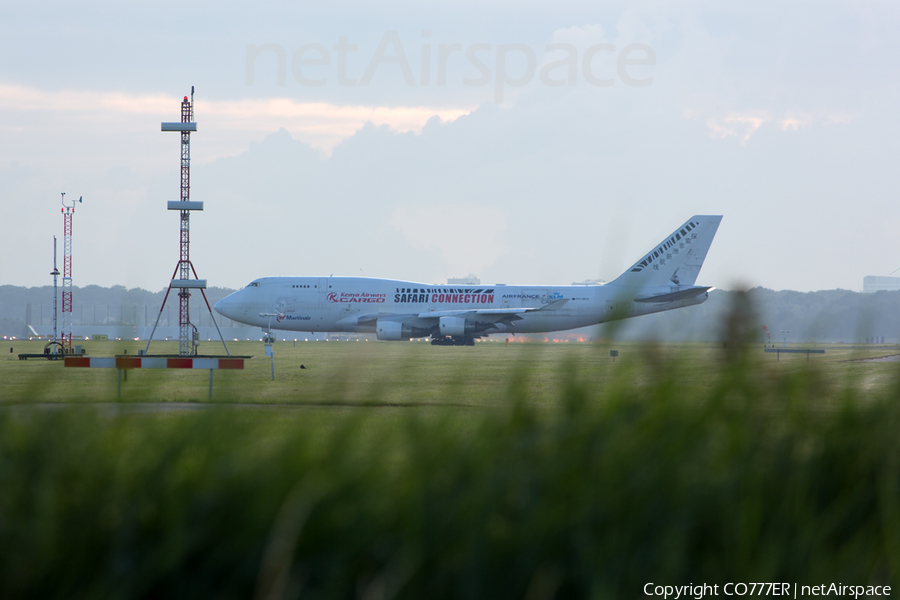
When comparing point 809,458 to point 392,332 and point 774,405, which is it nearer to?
point 774,405

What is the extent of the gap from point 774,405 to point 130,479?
2.64 m

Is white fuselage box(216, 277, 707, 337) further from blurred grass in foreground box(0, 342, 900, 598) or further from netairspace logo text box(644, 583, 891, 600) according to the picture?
netairspace logo text box(644, 583, 891, 600)

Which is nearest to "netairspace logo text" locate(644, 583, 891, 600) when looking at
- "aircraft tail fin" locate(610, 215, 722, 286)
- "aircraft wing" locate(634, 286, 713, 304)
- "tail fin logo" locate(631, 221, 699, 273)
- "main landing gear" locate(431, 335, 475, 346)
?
"main landing gear" locate(431, 335, 475, 346)

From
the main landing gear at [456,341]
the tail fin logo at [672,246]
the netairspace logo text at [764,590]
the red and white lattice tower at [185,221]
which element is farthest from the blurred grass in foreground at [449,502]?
the tail fin logo at [672,246]

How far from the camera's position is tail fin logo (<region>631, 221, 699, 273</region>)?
4553 centimetres

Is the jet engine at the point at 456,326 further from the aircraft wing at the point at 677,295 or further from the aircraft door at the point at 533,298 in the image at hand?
the aircraft wing at the point at 677,295

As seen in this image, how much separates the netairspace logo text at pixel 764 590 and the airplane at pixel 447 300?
40648 millimetres

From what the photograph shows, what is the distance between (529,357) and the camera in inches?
135

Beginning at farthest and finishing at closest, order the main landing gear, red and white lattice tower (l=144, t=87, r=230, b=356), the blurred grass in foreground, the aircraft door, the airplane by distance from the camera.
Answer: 1. the aircraft door
2. the main landing gear
3. the airplane
4. red and white lattice tower (l=144, t=87, r=230, b=356)
5. the blurred grass in foreground

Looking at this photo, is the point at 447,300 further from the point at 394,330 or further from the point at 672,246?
the point at 672,246

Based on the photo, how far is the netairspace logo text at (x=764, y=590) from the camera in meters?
2.67

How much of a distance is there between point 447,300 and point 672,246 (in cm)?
1289

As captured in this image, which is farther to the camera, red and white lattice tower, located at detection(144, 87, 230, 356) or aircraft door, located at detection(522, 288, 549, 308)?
aircraft door, located at detection(522, 288, 549, 308)

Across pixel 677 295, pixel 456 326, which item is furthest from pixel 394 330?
pixel 677 295
